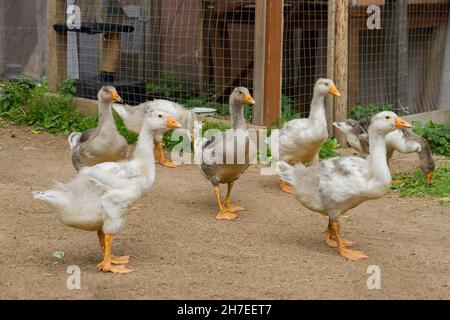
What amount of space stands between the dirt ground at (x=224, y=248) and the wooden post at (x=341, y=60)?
180 cm

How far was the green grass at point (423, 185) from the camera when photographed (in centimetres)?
746

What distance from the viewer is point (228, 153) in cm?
654

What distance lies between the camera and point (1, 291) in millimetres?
4582

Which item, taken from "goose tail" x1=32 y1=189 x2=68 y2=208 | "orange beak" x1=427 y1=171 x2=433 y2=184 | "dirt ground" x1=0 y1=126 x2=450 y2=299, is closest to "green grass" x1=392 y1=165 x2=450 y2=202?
"orange beak" x1=427 y1=171 x2=433 y2=184

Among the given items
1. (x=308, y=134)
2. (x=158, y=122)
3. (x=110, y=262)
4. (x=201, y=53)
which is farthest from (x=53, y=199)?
(x=201, y=53)

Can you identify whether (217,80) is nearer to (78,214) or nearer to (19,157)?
(19,157)

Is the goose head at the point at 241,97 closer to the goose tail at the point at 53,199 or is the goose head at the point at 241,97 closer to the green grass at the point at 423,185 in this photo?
the green grass at the point at 423,185

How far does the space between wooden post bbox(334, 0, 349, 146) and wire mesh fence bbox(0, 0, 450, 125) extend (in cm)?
63

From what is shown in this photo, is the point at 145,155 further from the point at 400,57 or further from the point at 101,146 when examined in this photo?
the point at 400,57

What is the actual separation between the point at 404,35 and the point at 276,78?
262cm

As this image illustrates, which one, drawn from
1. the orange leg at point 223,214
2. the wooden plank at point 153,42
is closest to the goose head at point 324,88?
the orange leg at point 223,214

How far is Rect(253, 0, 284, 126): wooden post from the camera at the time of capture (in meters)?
8.90

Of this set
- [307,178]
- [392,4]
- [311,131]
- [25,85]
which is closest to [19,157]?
[25,85]

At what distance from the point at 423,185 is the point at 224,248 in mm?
2944
